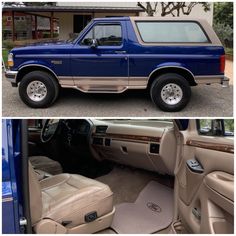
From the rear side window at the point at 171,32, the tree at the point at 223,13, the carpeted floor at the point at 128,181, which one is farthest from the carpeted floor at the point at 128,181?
the tree at the point at 223,13

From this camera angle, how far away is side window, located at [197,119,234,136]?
8.49 ft

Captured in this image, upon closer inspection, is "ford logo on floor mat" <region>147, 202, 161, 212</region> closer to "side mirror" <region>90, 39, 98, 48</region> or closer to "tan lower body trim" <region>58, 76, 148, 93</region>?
"tan lower body trim" <region>58, 76, 148, 93</region>

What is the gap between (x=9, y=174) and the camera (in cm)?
209

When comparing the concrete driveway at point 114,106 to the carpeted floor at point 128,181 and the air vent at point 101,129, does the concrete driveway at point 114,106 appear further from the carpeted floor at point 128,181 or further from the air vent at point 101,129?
the carpeted floor at point 128,181

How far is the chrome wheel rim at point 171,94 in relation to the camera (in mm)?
5250

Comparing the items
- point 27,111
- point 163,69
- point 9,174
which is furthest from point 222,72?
point 9,174

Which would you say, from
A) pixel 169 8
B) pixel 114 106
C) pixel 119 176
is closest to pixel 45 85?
pixel 114 106

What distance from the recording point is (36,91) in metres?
5.38

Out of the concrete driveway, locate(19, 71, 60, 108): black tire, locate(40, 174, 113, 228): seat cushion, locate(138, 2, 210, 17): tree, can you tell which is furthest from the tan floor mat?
locate(138, 2, 210, 17): tree

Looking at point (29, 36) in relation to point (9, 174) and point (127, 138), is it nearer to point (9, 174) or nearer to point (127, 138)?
point (127, 138)

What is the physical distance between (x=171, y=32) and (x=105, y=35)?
3.49 feet

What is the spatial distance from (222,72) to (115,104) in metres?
1.91

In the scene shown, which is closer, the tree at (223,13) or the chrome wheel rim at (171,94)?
the chrome wheel rim at (171,94)

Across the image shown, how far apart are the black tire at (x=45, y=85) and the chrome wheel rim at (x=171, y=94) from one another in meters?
1.78
